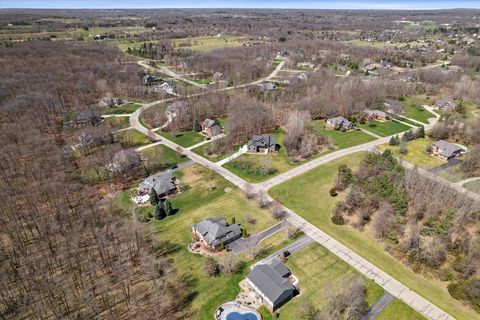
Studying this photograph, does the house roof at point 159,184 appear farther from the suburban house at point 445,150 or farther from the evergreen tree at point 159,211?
the suburban house at point 445,150

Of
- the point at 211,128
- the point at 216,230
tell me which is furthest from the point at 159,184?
the point at 211,128

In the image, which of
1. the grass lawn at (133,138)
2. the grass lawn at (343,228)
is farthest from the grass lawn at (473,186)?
the grass lawn at (133,138)

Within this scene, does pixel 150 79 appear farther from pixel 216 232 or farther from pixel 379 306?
pixel 379 306

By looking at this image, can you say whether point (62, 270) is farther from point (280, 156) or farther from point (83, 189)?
point (280, 156)

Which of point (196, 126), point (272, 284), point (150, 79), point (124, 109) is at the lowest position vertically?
point (272, 284)

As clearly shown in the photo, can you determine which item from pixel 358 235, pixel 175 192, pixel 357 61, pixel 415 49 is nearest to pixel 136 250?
pixel 175 192

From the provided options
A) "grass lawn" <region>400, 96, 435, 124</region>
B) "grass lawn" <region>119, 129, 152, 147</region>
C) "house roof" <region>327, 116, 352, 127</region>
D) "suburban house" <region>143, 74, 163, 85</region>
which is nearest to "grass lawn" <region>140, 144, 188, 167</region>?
"grass lawn" <region>119, 129, 152, 147</region>
